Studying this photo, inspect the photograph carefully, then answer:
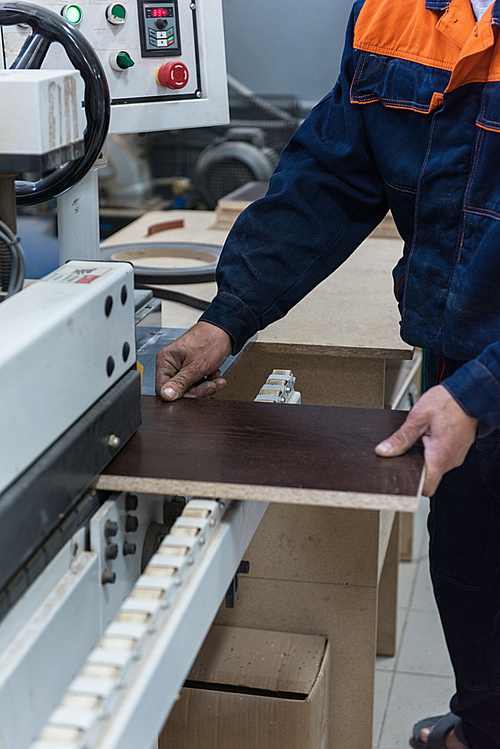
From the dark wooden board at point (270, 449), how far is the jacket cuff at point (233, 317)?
0.76 feet

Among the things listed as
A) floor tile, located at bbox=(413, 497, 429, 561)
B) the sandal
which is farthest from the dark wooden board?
floor tile, located at bbox=(413, 497, 429, 561)

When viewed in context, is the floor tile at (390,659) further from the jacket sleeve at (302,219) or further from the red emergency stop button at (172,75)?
the red emergency stop button at (172,75)

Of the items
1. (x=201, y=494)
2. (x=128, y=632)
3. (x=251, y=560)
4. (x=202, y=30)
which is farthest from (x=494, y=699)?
(x=202, y=30)

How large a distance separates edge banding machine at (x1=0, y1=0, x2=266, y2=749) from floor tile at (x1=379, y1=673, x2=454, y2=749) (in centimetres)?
110

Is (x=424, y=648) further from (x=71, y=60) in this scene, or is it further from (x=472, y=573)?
(x=71, y=60)

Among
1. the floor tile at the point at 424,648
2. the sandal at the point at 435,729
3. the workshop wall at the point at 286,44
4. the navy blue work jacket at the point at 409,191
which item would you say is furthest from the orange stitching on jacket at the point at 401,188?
the workshop wall at the point at 286,44

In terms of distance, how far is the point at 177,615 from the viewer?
0.67m

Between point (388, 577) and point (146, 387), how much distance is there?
1.13 metres

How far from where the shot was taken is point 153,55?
1.31m

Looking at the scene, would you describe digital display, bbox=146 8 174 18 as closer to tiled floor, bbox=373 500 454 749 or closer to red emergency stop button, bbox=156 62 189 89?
red emergency stop button, bbox=156 62 189 89

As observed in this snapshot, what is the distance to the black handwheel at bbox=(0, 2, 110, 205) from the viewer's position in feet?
2.96

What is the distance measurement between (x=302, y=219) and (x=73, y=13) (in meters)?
0.49

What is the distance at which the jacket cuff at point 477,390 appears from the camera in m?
0.92

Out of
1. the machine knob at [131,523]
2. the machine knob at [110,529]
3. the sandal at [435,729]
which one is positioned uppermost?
the machine knob at [110,529]
